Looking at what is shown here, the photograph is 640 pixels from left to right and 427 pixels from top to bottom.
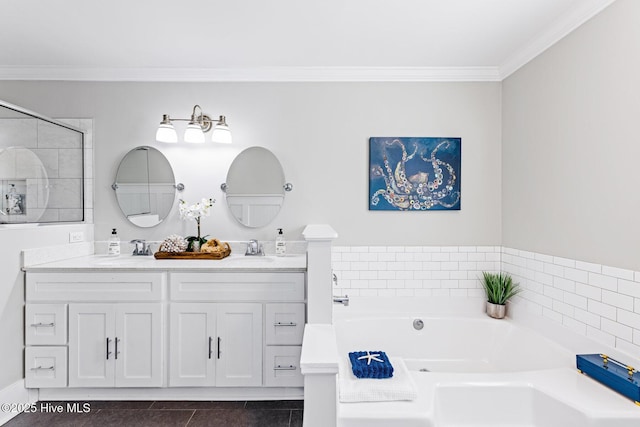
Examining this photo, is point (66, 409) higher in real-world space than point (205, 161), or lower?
lower

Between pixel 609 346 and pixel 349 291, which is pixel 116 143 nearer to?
pixel 349 291

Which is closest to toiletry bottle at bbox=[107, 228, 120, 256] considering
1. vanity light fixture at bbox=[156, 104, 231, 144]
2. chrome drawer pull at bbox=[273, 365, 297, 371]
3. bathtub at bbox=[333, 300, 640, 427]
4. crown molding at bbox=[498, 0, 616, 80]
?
vanity light fixture at bbox=[156, 104, 231, 144]

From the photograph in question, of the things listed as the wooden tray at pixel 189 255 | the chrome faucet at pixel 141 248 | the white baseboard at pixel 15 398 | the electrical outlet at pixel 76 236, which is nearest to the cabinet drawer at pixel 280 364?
the wooden tray at pixel 189 255

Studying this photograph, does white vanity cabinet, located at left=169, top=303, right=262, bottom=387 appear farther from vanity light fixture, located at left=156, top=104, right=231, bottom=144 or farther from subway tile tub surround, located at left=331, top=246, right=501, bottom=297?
vanity light fixture, located at left=156, top=104, right=231, bottom=144

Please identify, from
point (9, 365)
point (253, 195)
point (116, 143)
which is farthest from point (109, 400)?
point (116, 143)

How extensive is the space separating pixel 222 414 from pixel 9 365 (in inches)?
56.3

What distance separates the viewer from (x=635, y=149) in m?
1.72

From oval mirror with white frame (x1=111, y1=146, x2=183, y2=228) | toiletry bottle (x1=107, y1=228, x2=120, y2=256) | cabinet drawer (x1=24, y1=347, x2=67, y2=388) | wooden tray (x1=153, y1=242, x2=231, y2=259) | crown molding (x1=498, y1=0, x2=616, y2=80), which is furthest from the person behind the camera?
oval mirror with white frame (x1=111, y1=146, x2=183, y2=228)

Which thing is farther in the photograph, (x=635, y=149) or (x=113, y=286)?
(x=113, y=286)

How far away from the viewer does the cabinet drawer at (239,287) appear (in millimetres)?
2400

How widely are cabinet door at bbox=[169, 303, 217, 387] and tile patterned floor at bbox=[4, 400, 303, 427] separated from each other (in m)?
0.16

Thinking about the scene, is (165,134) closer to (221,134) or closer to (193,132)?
(193,132)

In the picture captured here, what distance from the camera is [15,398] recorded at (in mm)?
2303

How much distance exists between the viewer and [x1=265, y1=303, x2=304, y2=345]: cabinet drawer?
239cm
